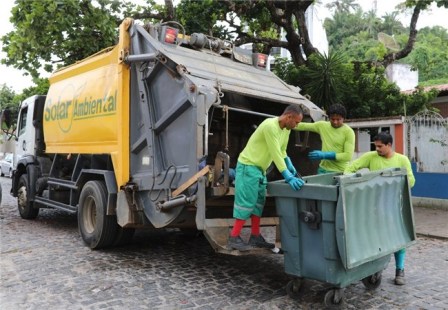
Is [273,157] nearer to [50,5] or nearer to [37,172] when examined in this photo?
[37,172]

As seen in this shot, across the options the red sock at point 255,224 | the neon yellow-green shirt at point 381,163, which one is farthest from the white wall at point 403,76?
the red sock at point 255,224

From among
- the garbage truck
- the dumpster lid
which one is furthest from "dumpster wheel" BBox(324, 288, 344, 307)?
the garbage truck

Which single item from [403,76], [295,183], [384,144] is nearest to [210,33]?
[384,144]

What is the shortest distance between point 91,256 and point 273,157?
2.85m

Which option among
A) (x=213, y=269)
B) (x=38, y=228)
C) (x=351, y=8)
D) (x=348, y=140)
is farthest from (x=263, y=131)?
(x=351, y=8)

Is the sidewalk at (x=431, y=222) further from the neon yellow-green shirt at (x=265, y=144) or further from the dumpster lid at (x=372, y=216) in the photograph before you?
the neon yellow-green shirt at (x=265, y=144)

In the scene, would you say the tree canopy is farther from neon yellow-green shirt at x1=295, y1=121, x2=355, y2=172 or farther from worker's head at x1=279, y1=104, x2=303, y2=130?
worker's head at x1=279, y1=104, x2=303, y2=130

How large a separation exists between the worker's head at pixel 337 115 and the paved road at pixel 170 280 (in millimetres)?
1725

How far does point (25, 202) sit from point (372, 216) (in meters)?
6.49

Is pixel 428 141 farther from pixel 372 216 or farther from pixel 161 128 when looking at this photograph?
pixel 161 128

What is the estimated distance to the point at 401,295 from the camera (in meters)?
→ 4.07

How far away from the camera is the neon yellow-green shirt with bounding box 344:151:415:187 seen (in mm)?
4414

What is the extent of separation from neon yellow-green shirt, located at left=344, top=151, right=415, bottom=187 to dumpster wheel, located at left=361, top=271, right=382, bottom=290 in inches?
36.7

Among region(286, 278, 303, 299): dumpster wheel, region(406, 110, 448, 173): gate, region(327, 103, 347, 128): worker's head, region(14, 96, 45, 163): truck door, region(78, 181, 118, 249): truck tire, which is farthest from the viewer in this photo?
region(406, 110, 448, 173): gate
